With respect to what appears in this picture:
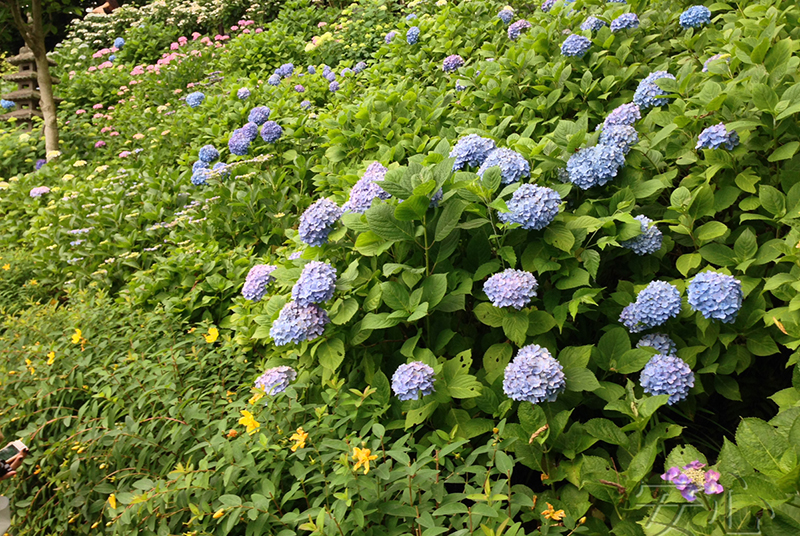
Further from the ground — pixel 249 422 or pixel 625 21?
pixel 625 21

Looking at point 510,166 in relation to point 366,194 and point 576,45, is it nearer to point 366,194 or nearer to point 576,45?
point 366,194

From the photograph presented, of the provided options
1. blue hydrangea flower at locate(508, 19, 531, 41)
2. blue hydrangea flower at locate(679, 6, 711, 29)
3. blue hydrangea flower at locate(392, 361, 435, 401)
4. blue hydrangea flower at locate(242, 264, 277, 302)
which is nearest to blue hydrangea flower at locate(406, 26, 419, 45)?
blue hydrangea flower at locate(508, 19, 531, 41)

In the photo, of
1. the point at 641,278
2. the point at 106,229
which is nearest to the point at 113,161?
the point at 106,229

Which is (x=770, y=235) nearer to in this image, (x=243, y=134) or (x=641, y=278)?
(x=641, y=278)

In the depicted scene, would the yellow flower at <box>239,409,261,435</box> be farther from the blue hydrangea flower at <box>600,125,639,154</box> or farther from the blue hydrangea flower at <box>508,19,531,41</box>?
the blue hydrangea flower at <box>508,19,531,41</box>

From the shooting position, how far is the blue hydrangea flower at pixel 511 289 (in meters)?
1.69

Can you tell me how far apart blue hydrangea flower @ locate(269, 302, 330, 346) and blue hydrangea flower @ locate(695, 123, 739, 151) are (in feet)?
5.01

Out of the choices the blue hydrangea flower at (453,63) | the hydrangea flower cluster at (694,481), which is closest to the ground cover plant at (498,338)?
the hydrangea flower cluster at (694,481)

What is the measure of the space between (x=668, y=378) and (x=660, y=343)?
174 millimetres

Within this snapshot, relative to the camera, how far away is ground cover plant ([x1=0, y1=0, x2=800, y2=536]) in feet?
4.60

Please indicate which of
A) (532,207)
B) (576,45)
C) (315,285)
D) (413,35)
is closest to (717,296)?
(532,207)

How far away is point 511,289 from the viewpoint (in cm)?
169

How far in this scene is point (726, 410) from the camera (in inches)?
79.0

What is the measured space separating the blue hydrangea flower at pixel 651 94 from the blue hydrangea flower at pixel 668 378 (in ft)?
4.24
